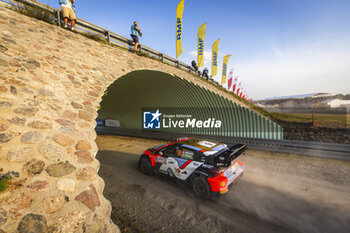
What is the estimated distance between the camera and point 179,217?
12.6 ft

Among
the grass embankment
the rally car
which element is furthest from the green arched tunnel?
the rally car

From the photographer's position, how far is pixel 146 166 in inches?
246

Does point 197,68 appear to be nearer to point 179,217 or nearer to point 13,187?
point 179,217

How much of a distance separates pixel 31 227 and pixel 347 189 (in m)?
8.04

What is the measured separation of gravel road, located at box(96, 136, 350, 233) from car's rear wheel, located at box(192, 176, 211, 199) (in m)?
0.20

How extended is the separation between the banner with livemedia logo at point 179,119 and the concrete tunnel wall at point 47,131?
8690 mm

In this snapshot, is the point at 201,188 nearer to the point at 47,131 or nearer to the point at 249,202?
the point at 249,202

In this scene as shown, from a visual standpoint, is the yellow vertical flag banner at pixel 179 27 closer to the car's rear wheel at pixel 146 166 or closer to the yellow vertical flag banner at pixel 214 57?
the yellow vertical flag banner at pixel 214 57

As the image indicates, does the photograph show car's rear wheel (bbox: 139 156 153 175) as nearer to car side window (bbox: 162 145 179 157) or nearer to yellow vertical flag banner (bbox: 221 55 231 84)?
car side window (bbox: 162 145 179 157)

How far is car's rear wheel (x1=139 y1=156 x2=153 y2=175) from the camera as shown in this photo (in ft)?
20.2

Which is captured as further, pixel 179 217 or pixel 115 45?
pixel 115 45

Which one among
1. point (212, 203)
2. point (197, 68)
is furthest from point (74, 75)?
point (197, 68)

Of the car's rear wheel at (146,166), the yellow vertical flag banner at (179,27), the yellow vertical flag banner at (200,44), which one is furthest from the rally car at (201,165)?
the yellow vertical flag banner at (200,44)

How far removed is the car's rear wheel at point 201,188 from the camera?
4446 millimetres
